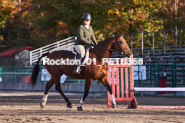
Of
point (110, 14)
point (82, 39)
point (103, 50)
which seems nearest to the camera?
point (82, 39)

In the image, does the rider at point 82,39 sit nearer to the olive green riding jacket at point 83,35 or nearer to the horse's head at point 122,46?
the olive green riding jacket at point 83,35

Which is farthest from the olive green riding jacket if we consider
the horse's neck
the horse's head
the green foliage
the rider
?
the green foliage

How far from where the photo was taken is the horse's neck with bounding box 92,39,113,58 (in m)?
12.0

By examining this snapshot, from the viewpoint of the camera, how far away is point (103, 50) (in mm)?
12039

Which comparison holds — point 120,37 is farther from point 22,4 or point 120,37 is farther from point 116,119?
point 22,4

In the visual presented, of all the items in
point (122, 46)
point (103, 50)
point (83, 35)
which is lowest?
point (103, 50)

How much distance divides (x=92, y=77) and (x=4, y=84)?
19050 millimetres

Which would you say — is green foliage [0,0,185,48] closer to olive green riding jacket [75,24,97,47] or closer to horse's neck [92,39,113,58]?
horse's neck [92,39,113,58]

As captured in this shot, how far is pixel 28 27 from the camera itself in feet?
184

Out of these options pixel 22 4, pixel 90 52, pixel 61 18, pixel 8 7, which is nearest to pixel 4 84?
pixel 8 7

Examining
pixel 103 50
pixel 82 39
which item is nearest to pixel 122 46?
pixel 103 50

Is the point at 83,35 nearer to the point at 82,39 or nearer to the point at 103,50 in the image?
the point at 82,39

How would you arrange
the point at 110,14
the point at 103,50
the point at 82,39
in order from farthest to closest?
the point at 110,14 → the point at 103,50 → the point at 82,39

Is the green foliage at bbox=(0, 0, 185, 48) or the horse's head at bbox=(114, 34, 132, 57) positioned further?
the green foliage at bbox=(0, 0, 185, 48)
